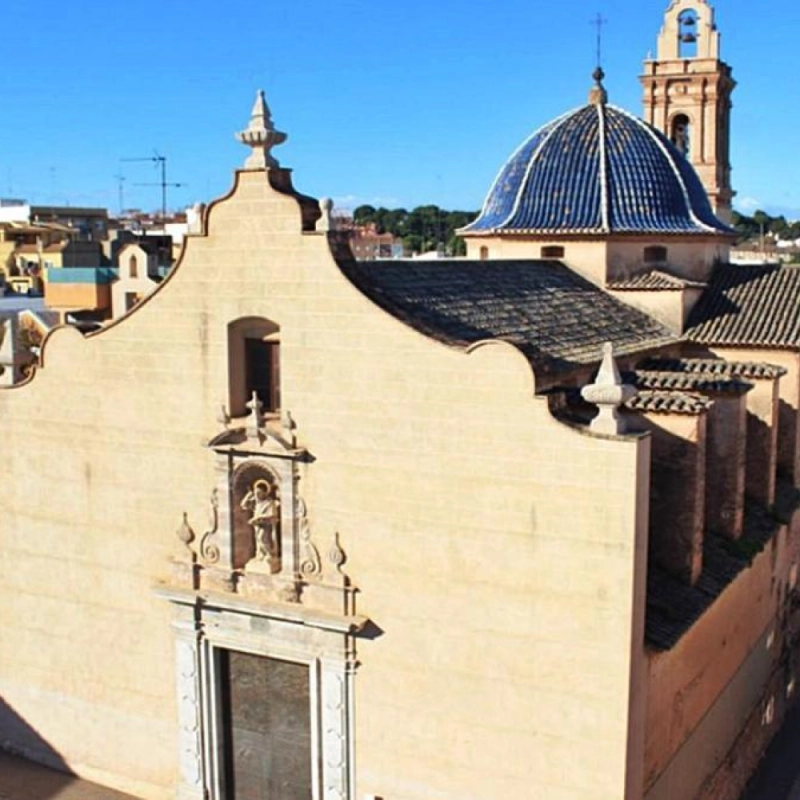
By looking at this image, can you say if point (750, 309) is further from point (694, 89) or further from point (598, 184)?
point (694, 89)

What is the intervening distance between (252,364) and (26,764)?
23.4 ft

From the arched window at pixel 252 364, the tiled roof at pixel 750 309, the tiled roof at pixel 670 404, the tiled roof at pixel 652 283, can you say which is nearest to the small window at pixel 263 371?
the arched window at pixel 252 364

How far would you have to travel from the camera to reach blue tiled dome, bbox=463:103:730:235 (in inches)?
824

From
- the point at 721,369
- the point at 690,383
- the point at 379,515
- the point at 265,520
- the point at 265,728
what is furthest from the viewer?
the point at 721,369

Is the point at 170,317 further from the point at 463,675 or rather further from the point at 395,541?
the point at 463,675

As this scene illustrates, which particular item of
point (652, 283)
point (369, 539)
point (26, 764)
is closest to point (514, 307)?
point (652, 283)

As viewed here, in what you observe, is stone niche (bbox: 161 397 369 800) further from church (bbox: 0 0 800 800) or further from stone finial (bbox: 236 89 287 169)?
stone finial (bbox: 236 89 287 169)

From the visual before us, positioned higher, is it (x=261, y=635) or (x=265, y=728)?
(x=261, y=635)

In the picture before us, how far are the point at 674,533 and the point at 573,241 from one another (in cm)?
814

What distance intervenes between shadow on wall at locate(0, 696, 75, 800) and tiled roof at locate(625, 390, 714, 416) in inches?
371

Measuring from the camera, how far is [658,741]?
13.2 meters

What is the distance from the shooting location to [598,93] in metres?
22.5

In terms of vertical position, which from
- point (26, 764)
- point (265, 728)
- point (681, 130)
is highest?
point (681, 130)

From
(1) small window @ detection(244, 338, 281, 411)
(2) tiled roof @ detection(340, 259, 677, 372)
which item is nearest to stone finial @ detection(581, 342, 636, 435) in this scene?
(2) tiled roof @ detection(340, 259, 677, 372)
